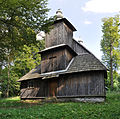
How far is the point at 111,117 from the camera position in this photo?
275 inches

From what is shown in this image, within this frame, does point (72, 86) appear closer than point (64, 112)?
No

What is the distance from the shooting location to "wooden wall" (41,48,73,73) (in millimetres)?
17109

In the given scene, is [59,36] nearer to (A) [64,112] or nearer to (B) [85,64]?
(B) [85,64]

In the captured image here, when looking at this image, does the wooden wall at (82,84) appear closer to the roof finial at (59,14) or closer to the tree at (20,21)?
the tree at (20,21)

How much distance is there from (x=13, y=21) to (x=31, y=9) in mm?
1819

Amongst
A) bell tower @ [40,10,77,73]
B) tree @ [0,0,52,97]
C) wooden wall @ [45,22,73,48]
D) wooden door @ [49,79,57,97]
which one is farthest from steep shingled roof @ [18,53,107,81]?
tree @ [0,0,52,97]

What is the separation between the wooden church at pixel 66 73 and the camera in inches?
571

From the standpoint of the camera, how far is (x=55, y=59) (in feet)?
58.6

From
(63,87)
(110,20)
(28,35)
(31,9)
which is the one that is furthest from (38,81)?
(110,20)

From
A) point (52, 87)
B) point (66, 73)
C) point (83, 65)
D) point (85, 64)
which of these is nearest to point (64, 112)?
point (66, 73)

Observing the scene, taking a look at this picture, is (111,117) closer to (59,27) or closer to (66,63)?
(66,63)

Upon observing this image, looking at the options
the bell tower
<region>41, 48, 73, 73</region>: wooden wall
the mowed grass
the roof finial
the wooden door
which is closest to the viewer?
the mowed grass

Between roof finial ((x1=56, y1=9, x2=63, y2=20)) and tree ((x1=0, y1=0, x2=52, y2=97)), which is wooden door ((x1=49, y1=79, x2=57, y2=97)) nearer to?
tree ((x1=0, y1=0, x2=52, y2=97))

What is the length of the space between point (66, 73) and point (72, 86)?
1.57 m
